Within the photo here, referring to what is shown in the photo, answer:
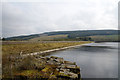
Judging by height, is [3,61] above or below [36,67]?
above

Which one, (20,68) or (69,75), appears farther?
(20,68)

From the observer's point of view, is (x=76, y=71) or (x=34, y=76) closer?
(x=34, y=76)

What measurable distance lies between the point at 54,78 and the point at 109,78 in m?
3.87

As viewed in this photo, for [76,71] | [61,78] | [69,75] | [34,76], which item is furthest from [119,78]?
[34,76]

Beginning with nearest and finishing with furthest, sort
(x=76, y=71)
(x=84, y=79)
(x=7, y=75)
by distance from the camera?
(x=7, y=75), (x=84, y=79), (x=76, y=71)

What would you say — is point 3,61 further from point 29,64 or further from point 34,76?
point 34,76

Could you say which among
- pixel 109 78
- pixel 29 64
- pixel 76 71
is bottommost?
pixel 109 78

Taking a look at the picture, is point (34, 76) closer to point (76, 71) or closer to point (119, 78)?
point (76, 71)

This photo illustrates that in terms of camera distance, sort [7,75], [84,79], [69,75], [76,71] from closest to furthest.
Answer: [7,75] → [69,75] → [84,79] → [76,71]

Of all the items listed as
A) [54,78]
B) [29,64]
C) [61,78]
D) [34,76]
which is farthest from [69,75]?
[29,64]

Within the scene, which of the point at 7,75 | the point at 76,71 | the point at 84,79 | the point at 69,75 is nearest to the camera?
the point at 7,75

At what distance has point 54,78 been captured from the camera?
4.64 m

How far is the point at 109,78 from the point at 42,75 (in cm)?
452

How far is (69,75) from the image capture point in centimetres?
496
